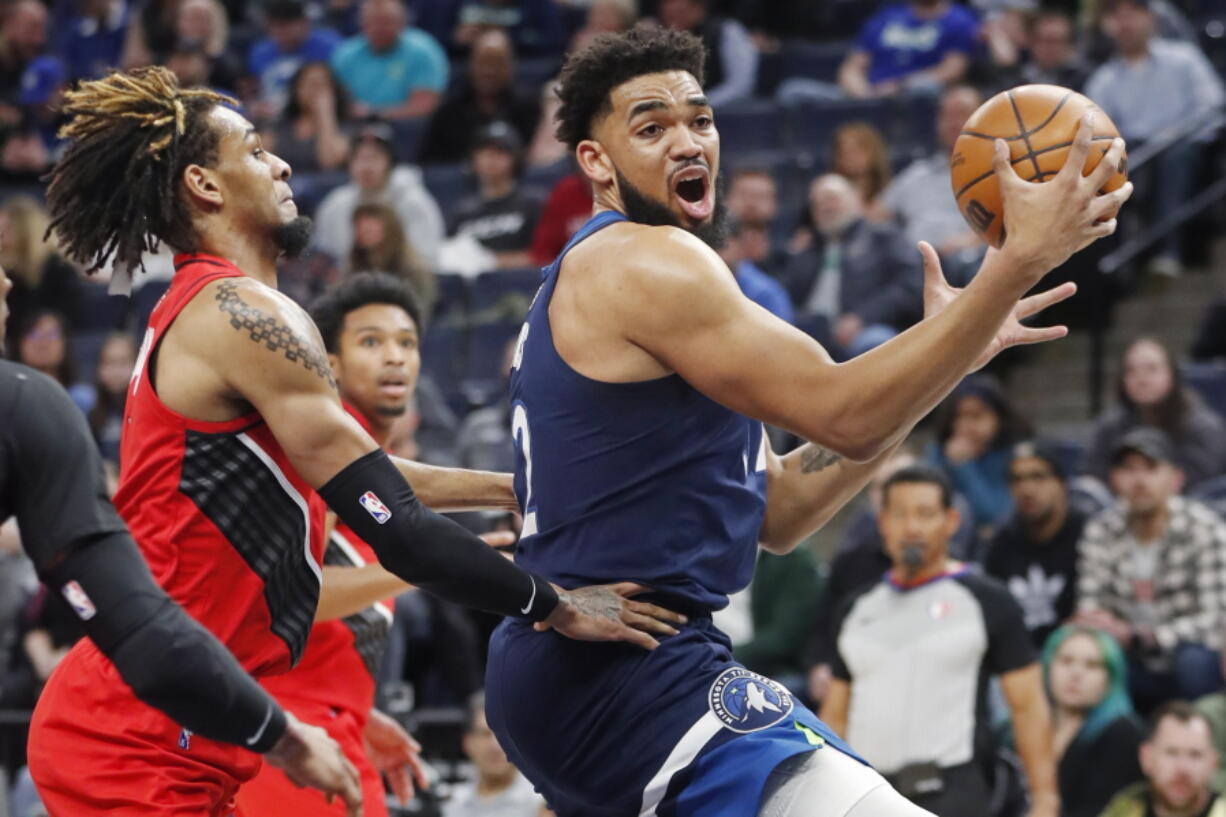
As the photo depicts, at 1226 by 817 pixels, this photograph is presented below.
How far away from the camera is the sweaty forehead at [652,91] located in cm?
430

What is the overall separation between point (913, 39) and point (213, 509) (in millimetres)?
9107

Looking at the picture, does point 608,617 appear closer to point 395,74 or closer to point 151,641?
point 151,641

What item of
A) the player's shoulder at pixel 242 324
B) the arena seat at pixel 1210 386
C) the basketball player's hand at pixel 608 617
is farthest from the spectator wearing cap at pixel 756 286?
the basketball player's hand at pixel 608 617

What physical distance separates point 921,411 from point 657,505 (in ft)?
1.97

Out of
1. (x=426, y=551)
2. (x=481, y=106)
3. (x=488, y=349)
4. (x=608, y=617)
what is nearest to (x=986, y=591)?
(x=608, y=617)

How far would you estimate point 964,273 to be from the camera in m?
10.1

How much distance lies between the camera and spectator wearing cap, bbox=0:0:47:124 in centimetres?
1527

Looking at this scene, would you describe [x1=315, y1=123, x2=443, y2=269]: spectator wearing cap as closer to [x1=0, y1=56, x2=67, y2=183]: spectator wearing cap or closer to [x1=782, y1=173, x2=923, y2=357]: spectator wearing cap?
[x1=782, y1=173, x2=923, y2=357]: spectator wearing cap

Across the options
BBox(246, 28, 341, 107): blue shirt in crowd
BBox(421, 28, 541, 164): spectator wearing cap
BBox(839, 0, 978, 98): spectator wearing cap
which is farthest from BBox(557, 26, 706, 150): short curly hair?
BBox(246, 28, 341, 107): blue shirt in crowd

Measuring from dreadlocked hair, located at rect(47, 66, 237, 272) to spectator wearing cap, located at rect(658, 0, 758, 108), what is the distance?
8.67 m

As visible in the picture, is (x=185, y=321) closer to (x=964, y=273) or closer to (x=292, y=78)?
(x=964, y=273)

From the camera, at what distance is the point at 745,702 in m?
4.00

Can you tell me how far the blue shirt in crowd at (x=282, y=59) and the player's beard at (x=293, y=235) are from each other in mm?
9544

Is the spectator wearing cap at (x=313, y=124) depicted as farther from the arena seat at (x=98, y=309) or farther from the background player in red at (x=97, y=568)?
the background player in red at (x=97, y=568)
